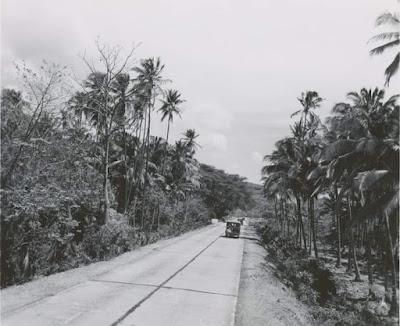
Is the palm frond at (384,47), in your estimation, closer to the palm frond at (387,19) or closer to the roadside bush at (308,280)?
the palm frond at (387,19)

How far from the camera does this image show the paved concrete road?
9.29 m

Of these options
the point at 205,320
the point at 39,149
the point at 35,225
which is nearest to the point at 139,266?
the point at 35,225

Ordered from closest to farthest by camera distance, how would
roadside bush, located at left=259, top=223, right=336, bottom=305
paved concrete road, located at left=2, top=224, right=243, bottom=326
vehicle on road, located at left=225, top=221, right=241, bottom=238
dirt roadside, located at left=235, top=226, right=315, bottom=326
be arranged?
paved concrete road, located at left=2, top=224, right=243, bottom=326 < dirt roadside, located at left=235, top=226, right=315, bottom=326 < roadside bush, located at left=259, top=223, right=336, bottom=305 < vehicle on road, located at left=225, top=221, right=241, bottom=238

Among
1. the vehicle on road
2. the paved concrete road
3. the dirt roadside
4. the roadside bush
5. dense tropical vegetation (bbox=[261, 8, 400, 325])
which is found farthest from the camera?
the vehicle on road

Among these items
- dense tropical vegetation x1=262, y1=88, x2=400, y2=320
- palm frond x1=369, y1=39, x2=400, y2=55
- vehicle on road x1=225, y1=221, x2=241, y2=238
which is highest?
palm frond x1=369, y1=39, x2=400, y2=55

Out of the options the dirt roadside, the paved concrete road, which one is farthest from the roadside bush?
the paved concrete road

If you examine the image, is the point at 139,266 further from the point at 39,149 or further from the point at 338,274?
the point at 338,274

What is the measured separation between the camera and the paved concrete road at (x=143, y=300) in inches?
366

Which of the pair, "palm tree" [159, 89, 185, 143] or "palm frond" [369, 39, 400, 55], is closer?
"palm frond" [369, 39, 400, 55]

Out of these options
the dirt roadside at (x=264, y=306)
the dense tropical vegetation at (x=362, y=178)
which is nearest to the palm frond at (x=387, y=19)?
the dense tropical vegetation at (x=362, y=178)

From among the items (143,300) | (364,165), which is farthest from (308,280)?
(143,300)

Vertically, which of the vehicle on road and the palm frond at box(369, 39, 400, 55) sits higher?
the palm frond at box(369, 39, 400, 55)

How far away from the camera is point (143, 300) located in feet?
36.8

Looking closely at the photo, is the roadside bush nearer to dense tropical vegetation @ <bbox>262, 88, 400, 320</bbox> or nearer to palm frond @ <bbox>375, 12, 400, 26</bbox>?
dense tropical vegetation @ <bbox>262, 88, 400, 320</bbox>
